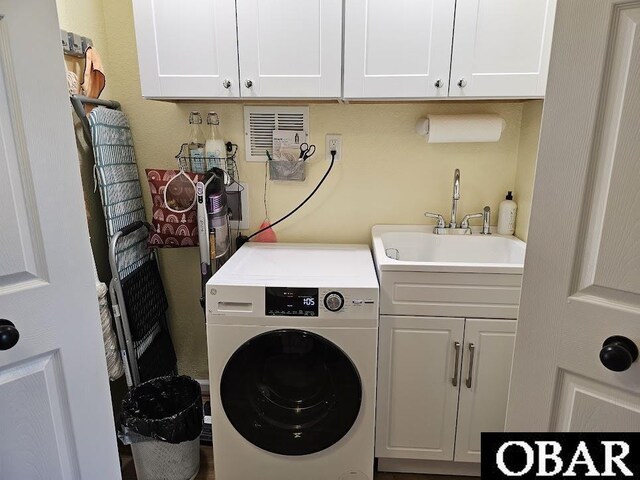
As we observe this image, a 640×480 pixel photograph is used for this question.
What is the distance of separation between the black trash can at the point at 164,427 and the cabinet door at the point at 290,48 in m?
1.33

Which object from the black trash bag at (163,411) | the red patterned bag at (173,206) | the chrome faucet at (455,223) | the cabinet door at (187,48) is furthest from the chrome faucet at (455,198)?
the black trash bag at (163,411)

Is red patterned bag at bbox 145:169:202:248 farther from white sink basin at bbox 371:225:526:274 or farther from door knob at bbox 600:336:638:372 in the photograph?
door knob at bbox 600:336:638:372

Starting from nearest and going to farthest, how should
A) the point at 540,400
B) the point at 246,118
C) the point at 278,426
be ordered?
the point at 540,400 → the point at 278,426 → the point at 246,118

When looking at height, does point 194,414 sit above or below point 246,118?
below

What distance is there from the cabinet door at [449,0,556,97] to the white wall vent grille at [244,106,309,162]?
0.73 m

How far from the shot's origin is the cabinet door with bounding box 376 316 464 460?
1657mm

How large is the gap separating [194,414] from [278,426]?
368 millimetres

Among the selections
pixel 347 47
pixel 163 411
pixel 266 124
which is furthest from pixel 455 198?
pixel 163 411

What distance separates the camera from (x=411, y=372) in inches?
67.0

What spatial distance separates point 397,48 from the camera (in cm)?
164

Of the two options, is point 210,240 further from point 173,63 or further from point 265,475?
→ point 265,475

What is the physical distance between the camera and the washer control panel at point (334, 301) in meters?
1.51

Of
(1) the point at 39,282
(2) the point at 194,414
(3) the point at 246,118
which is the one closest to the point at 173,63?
(3) the point at 246,118

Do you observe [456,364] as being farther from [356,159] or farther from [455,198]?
[356,159]
